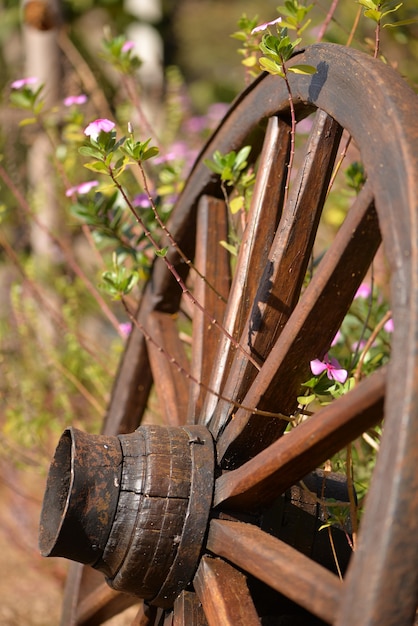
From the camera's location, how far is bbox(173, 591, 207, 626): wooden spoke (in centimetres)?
129

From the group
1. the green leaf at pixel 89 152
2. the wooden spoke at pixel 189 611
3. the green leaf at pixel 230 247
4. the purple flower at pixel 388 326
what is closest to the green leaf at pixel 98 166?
the green leaf at pixel 89 152

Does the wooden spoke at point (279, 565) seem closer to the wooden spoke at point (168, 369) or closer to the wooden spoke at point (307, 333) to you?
the wooden spoke at point (307, 333)

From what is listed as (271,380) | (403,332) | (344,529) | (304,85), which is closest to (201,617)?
(344,529)

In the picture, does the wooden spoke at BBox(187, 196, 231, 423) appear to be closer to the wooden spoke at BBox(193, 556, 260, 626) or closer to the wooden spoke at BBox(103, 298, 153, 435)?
the wooden spoke at BBox(103, 298, 153, 435)

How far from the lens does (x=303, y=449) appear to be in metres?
1.08

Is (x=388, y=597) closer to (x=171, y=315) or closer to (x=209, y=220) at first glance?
(x=209, y=220)

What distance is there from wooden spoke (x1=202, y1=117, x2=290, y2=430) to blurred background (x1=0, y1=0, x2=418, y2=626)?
35 cm

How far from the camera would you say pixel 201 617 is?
131 cm

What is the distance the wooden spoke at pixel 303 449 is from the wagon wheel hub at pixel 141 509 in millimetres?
58

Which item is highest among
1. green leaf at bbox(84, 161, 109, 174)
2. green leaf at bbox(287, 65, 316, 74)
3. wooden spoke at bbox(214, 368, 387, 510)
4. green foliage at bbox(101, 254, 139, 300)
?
green leaf at bbox(287, 65, 316, 74)

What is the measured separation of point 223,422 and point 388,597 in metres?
0.59

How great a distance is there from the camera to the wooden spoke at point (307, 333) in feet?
3.68

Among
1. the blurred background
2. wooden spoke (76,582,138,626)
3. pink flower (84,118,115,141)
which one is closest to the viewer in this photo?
pink flower (84,118,115,141)

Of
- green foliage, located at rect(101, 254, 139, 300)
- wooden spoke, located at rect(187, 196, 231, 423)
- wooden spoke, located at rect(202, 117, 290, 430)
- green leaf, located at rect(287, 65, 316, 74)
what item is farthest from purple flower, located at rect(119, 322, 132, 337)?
green leaf, located at rect(287, 65, 316, 74)
